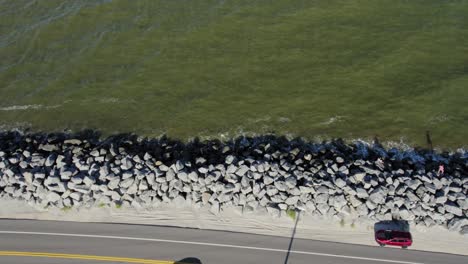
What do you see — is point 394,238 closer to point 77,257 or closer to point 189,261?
point 189,261

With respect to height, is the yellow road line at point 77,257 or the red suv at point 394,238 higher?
the yellow road line at point 77,257

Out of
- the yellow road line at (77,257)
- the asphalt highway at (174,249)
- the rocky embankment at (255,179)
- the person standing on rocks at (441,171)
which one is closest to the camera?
the yellow road line at (77,257)

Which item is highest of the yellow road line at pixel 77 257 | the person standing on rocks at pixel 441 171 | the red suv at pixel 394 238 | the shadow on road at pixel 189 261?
the person standing on rocks at pixel 441 171

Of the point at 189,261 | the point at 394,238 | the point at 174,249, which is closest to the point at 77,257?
the point at 174,249

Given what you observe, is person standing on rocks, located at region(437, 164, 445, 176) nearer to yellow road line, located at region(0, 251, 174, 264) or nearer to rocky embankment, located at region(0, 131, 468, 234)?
rocky embankment, located at region(0, 131, 468, 234)

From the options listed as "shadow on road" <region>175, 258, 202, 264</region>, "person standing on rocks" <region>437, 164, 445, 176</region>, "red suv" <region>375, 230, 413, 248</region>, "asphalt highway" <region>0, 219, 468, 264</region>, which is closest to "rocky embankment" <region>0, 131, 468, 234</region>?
"person standing on rocks" <region>437, 164, 445, 176</region>

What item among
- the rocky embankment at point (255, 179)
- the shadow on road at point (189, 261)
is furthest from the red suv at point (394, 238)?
the shadow on road at point (189, 261)

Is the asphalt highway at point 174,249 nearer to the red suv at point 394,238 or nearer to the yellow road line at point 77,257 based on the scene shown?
the yellow road line at point 77,257
